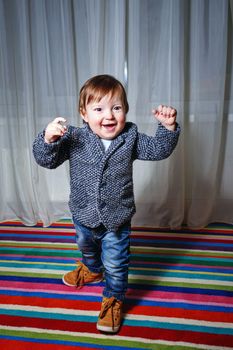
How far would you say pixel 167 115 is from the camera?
84 cm

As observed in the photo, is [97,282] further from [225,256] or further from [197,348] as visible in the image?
[225,256]

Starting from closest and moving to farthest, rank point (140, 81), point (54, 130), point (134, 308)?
point (54, 130)
point (134, 308)
point (140, 81)

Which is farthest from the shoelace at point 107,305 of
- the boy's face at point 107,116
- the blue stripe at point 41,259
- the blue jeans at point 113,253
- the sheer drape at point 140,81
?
the sheer drape at point 140,81

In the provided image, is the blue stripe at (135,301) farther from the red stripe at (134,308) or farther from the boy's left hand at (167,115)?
the boy's left hand at (167,115)

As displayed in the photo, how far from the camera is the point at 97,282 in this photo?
44.1 inches

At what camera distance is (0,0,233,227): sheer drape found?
1.41m

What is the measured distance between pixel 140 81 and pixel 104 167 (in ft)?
2.61

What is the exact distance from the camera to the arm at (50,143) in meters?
0.75

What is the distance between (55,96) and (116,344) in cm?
121

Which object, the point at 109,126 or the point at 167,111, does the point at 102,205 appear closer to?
the point at 109,126

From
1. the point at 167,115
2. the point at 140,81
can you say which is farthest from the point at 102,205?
the point at 140,81

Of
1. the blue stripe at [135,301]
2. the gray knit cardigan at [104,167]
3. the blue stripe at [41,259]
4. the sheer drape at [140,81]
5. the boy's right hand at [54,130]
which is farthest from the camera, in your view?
the sheer drape at [140,81]

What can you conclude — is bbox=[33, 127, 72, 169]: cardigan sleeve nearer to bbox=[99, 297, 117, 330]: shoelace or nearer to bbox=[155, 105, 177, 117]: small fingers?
bbox=[155, 105, 177, 117]: small fingers

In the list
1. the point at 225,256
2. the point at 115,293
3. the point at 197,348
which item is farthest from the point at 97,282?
the point at 225,256
